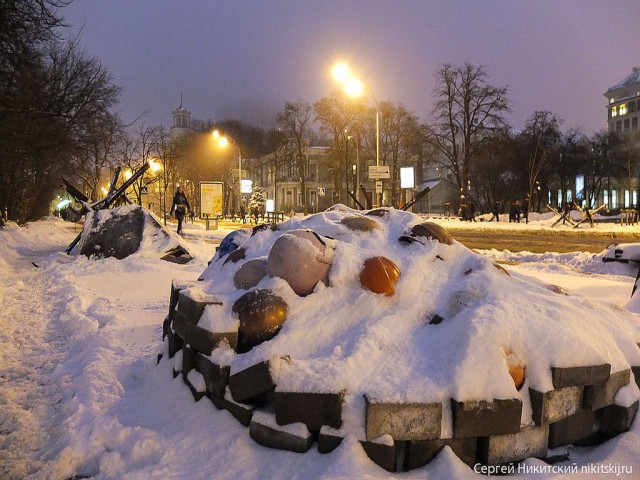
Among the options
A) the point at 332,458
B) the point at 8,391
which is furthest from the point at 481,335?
the point at 8,391

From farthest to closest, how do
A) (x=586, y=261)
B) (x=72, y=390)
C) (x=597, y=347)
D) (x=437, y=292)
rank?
(x=586, y=261) → (x=72, y=390) → (x=437, y=292) → (x=597, y=347)

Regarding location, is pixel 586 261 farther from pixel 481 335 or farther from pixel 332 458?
pixel 332 458

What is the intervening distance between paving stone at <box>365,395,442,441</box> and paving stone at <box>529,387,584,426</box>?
1.88ft

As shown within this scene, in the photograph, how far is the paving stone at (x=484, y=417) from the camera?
8.89 feet

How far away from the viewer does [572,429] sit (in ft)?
10.1

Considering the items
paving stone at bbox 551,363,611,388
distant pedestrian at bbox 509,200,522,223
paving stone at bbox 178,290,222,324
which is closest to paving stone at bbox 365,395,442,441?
paving stone at bbox 551,363,611,388

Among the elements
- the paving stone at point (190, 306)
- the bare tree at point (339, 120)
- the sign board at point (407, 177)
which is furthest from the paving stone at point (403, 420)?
the bare tree at point (339, 120)

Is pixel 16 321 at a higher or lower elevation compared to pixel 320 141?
lower

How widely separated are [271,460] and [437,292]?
1.56 metres

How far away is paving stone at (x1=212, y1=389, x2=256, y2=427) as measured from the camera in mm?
3062

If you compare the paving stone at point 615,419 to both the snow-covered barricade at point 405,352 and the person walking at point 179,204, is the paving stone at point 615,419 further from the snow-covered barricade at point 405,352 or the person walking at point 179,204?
the person walking at point 179,204

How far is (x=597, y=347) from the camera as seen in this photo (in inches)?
125

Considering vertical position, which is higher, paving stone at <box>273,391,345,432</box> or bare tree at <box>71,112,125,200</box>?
bare tree at <box>71,112,125,200</box>

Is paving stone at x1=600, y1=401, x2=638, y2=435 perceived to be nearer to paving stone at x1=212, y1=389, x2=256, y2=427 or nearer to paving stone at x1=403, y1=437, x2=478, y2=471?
paving stone at x1=403, y1=437, x2=478, y2=471
